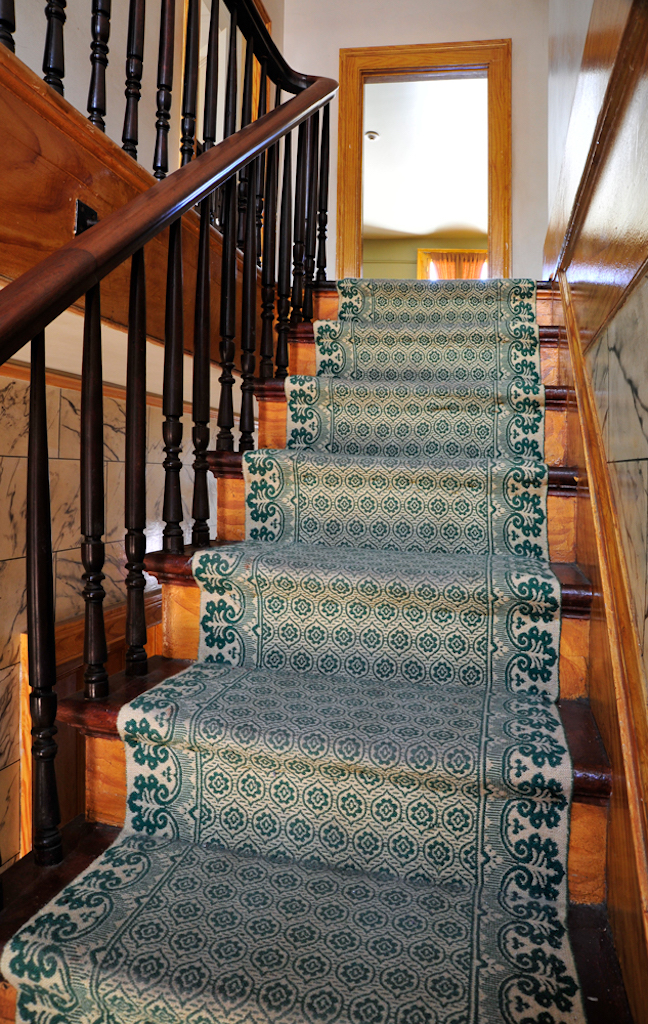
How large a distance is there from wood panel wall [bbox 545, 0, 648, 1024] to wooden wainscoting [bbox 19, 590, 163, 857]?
191cm

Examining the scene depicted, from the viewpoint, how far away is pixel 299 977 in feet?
2.59

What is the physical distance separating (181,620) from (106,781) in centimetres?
36

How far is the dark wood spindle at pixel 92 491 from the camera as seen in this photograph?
42.3 inches

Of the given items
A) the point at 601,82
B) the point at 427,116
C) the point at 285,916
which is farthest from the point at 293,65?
the point at 285,916

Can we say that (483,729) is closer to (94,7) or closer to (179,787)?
(179,787)

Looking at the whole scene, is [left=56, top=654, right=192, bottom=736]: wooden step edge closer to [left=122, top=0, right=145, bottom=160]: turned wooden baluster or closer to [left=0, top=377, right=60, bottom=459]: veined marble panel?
[left=122, top=0, right=145, bottom=160]: turned wooden baluster

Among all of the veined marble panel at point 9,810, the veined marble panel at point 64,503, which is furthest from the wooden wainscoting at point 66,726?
the veined marble panel at point 64,503

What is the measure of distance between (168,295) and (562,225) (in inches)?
57.8

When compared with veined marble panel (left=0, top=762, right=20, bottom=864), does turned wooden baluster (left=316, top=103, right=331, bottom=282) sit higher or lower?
higher

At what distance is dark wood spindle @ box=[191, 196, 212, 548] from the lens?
4.79 ft

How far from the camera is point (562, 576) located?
4.17 ft

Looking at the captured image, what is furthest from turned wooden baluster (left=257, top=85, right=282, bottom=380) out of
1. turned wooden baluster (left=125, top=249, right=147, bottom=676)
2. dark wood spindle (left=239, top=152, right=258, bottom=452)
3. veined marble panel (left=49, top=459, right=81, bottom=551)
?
veined marble panel (left=49, top=459, right=81, bottom=551)

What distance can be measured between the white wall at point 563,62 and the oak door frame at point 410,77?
157 cm

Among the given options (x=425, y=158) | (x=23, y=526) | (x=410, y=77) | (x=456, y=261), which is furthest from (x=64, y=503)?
(x=456, y=261)
